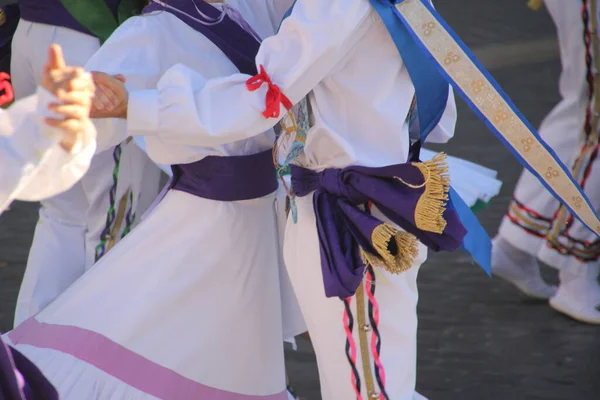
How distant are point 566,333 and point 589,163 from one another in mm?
650

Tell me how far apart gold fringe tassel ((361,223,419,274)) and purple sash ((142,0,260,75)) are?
64 cm

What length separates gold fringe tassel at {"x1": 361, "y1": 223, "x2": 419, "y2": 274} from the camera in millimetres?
2402

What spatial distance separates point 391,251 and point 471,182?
0.85 metres

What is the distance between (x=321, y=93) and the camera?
2506mm

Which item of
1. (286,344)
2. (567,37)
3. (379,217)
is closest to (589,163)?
(567,37)

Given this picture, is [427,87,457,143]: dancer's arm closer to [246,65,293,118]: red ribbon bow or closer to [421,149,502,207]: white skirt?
[421,149,502,207]: white skirt

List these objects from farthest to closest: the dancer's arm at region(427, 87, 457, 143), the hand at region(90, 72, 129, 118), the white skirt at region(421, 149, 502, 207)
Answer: the white skirt at region(421, 149, 502, 207)
the dancer's arm at region(427, 87, 457, 143)
the hand at region(90, 72, 129, 118)

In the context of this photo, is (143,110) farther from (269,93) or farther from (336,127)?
(336,127)

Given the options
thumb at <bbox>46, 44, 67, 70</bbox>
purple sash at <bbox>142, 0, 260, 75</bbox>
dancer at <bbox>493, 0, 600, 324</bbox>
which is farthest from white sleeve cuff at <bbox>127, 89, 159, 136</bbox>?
dancer at <bbox>493, 0, 600, 324</bbox>

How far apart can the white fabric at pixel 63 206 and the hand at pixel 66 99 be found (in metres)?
1.53

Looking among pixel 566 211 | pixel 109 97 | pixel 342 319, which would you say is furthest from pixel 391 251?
pixel 566 211

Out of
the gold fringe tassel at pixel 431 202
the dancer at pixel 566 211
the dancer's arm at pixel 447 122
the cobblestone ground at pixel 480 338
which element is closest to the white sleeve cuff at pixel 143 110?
the gold fringe tassel at pixel 431 202

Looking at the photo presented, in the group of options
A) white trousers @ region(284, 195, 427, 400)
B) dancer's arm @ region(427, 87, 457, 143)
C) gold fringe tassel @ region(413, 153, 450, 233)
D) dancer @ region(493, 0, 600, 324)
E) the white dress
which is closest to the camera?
gold fringe tassel @ region(413, 153, 450, 233)

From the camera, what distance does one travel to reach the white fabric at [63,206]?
342 centimetres
